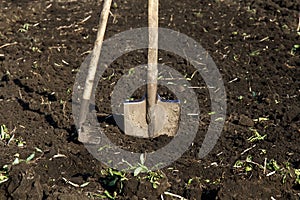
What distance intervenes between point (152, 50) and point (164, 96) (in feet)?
2.72

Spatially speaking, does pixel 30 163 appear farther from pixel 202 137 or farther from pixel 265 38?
pixel 265 38

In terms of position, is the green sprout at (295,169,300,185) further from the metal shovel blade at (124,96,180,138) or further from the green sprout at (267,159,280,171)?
the metal shovel blade at (124,96,180,138)

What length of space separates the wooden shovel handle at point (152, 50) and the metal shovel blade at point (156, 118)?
0.08 m

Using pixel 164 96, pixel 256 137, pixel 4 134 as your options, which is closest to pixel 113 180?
pixel 4 134

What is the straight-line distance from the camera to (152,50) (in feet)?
14.0

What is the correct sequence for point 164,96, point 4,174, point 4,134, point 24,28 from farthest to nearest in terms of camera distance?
point 24,28 < point 164,96 < point 4,134 < point 4,174

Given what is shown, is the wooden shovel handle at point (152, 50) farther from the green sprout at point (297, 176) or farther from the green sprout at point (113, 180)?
the green sprout at point (297, 176)

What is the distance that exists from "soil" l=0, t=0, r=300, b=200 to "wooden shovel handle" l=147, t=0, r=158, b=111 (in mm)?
336

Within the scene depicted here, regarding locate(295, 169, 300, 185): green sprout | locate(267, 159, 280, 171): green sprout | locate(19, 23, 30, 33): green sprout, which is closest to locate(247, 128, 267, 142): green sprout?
locate(267, 159, 280, 171): green sprout

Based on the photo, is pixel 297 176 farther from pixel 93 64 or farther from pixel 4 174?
pixel 4 174

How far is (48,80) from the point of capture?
518 centimetres

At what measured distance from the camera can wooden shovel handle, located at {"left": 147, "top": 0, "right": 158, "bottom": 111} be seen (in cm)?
Result: 418

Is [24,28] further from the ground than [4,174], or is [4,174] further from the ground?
[24,28]

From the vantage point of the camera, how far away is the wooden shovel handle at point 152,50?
4184 millimetres
